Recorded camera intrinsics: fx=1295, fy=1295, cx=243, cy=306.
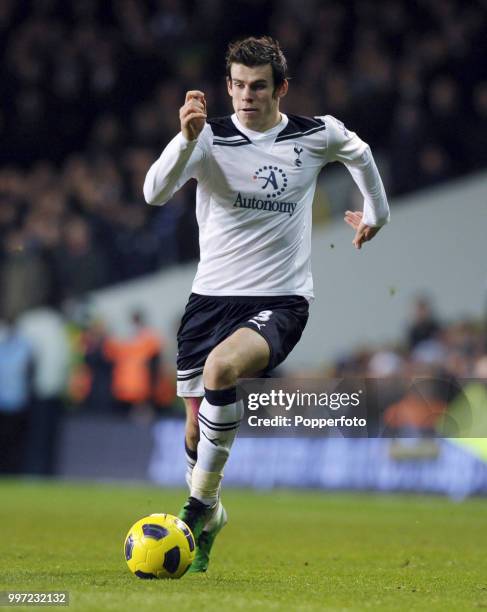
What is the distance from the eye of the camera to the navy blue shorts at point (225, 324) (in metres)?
6.45

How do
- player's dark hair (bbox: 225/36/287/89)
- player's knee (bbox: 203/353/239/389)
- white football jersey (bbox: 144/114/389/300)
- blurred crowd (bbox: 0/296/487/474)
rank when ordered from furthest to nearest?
blurred crowd (bbox: 0/296/487/474), white football jersey (bbox: 144/114/389/300), player's dark hair (bbox: 225/36/287/89), player's knee (bbox: 203/353/239/389)

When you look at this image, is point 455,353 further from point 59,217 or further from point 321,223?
point 59,217

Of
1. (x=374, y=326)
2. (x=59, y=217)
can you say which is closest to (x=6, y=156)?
(x=59, y=217)

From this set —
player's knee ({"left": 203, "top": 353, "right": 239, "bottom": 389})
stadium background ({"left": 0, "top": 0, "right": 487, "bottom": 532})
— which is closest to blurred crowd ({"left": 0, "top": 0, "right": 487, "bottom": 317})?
stadium background ({"left": 0, "top": 0, "right": 487, "bottom": 532})

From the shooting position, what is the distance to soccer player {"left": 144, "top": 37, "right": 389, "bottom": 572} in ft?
20.7

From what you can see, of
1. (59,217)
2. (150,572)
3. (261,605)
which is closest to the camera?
(261,605)

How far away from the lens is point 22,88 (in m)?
A: 21.0

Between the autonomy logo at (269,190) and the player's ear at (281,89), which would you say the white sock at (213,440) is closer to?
the autonomy logo at (269,190)

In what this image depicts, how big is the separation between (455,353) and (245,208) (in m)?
8.49

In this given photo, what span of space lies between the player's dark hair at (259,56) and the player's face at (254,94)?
0.08ft

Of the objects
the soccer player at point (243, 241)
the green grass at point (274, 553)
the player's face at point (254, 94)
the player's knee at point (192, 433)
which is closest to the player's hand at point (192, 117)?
the soccer player at point (243, 241)

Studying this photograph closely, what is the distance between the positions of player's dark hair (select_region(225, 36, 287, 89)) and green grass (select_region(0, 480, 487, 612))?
8.25 ft

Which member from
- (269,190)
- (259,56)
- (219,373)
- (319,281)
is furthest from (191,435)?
(319,281)

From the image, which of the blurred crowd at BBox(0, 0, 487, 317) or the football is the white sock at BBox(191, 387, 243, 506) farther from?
the blurred crowd at BBox(0, 0, 487, 317)
